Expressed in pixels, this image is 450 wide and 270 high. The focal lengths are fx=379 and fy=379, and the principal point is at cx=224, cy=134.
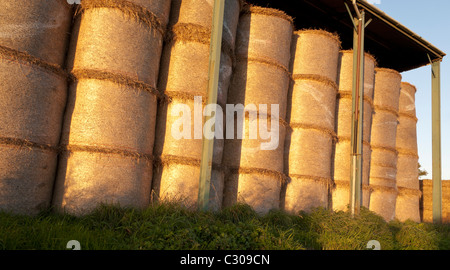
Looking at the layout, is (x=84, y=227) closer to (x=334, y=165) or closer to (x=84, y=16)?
(x=84, y=16)

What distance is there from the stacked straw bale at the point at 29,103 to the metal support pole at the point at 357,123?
5955mm

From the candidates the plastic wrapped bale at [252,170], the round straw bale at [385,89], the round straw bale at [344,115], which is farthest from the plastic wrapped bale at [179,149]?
the round straw bale at [385,89]

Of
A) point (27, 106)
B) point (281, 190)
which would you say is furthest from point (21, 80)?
point (281, 190)

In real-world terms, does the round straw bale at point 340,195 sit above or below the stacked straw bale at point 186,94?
below

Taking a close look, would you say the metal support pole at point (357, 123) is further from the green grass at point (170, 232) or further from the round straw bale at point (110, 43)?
the round straw bale at point (110, 43)

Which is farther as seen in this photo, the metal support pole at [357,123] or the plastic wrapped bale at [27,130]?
the metal support pole at [357,123]

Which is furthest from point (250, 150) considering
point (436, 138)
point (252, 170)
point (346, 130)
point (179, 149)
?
point (436, 138)

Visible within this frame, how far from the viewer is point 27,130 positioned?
15.5 ft

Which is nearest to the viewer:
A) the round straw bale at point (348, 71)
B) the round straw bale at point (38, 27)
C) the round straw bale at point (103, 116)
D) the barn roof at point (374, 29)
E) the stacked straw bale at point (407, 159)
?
the round straw bale at point (38, 27)

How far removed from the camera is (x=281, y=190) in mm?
7699

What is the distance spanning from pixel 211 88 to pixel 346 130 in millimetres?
4488

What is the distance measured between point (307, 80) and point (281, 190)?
8.06ft

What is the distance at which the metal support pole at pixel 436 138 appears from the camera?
11263 mm
